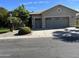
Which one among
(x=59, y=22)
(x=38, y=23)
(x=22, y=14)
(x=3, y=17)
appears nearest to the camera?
(x=3, y=17)

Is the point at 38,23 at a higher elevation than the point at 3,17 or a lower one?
lower

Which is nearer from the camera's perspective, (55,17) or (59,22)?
(55,17)

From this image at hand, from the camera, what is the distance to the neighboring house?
42.2 m

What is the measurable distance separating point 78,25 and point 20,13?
11.9 meters

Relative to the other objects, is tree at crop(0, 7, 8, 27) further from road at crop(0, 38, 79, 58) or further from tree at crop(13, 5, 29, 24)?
road at crop(0, 38, 79, 58)

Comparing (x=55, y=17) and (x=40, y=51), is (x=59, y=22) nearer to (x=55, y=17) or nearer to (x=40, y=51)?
(x=55, y=17)

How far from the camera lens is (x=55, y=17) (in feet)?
140

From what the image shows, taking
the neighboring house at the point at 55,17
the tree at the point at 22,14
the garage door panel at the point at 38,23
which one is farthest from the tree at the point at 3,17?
the garage door panel at the point at 38,23

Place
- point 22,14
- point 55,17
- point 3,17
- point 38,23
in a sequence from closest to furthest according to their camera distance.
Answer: point 3,17 → point 55,17 → point 38,23 → point 22,14

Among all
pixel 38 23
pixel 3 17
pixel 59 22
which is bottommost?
pixel 38 23

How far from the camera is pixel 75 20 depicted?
1674 inches

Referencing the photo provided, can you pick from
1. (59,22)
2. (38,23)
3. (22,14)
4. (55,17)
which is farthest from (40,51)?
(22,14)

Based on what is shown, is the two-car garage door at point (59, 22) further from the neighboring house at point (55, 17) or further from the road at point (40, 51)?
the road at point (40, 51)

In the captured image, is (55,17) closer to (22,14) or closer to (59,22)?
(59,22)
